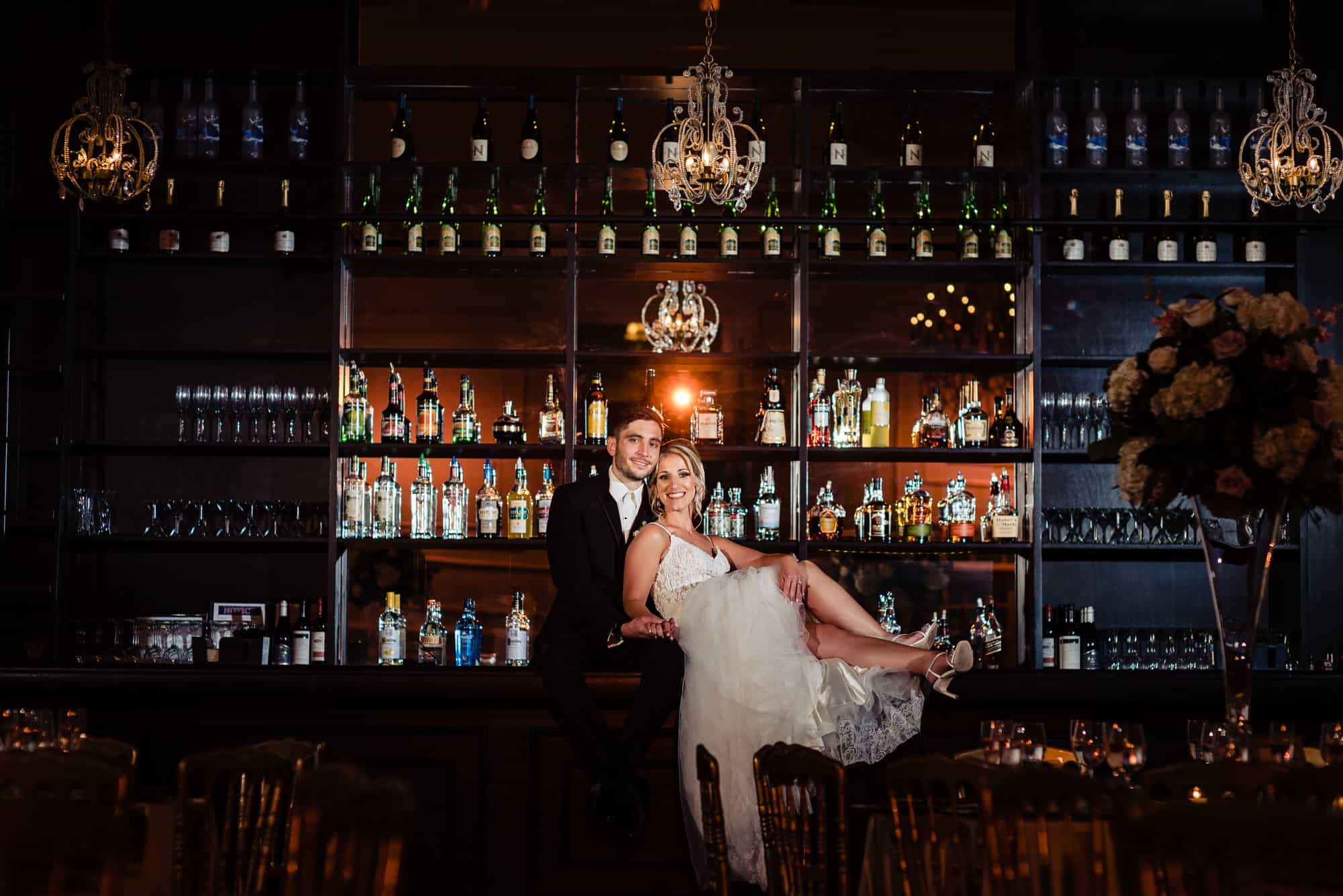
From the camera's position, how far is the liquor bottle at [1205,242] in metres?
5.44

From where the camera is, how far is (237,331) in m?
5.62

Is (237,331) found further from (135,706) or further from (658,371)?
(135,706)

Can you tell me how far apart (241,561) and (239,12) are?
2.28 m

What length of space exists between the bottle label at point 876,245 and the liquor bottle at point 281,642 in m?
2.72

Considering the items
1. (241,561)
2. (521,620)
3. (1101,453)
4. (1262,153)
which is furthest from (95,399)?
(1262,153)

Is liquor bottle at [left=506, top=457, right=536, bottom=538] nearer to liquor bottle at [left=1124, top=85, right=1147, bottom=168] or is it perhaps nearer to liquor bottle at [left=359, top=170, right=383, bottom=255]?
liquor bottle at [left=359, top=170, right=383, bottom=255]

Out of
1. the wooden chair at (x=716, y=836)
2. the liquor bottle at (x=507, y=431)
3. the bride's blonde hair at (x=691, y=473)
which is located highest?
the liquor bottle at (x=507, y=431)

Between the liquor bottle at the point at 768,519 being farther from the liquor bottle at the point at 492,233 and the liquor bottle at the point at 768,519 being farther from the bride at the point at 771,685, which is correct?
the bride at the point at 771,685

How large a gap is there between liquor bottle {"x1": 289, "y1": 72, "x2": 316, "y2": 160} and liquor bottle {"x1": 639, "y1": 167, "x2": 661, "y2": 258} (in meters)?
1.37

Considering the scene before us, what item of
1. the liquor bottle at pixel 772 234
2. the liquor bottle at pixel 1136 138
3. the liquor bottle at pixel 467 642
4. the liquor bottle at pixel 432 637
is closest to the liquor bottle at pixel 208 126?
the liquor bottle at pixel 432 637

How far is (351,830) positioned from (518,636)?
136 inches

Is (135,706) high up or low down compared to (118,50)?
down

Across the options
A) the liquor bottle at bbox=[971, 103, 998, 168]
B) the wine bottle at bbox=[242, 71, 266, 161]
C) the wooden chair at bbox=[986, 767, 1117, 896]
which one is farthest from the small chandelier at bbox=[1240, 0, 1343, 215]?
the wine bottle at bbox=[242, 71, 266, 161]

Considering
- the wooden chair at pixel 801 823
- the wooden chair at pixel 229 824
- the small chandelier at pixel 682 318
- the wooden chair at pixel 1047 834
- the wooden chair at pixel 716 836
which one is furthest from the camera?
the small chandelier at pixel 682 318
